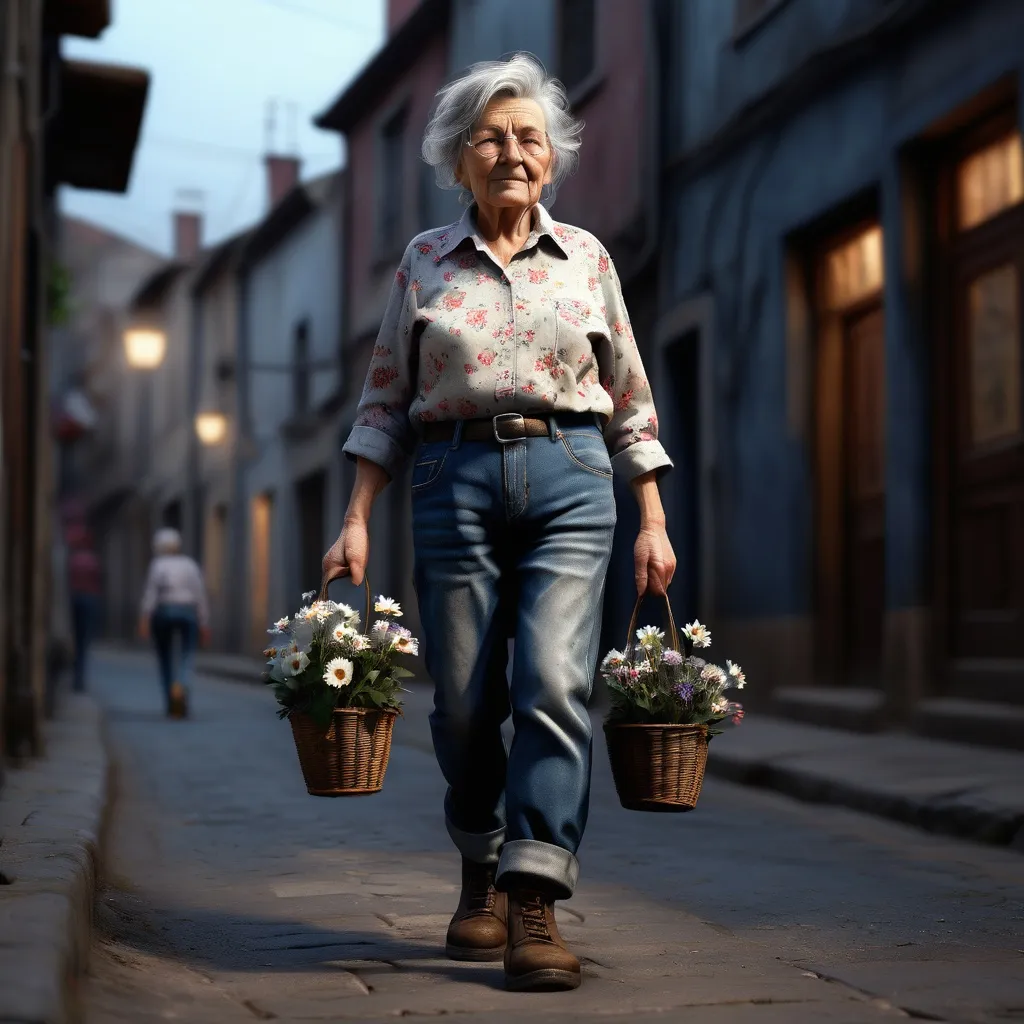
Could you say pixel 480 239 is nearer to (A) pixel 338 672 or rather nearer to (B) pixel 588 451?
(B) pixel 588 451

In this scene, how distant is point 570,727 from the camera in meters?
3.53

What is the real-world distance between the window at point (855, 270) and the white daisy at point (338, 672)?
7347 mm

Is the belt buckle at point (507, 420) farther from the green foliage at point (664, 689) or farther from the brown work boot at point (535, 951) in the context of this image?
the brown work boot at point (535, 951)

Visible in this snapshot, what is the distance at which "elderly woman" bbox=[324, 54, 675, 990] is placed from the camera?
3.52 m

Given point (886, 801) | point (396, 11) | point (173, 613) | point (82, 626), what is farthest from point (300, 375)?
point (886, 801)

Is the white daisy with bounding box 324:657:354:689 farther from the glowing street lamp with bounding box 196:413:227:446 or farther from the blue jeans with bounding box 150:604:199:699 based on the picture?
the glowing street lamp with bounding box 196:413:227:446

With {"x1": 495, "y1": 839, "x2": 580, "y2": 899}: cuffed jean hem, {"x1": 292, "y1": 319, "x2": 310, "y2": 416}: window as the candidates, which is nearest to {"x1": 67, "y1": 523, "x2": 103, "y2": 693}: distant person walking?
{"x1": 292, "y1": 319, "x2": 310, "y2": 416}: window

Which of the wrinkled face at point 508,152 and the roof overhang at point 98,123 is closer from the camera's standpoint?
the wrinkled face at point 508,152

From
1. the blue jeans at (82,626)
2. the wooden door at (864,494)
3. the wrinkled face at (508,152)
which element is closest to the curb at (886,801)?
the wooden door at (864,494)

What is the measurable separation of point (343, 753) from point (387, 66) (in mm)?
17049

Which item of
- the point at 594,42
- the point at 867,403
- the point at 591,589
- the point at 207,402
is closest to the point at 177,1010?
the point at 591,589

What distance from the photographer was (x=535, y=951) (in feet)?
11.2

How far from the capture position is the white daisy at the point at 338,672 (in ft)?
11.6

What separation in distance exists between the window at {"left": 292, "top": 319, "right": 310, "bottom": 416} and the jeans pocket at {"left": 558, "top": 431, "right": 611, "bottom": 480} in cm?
2078
